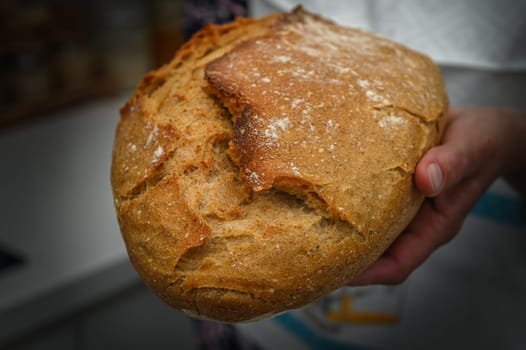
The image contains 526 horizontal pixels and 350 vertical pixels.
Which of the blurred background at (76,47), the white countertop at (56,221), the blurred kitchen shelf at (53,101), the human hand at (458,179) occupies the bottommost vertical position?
the white countertop at (56,221)

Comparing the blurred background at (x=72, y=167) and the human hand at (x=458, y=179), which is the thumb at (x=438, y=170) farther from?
the blurred background at (x=72, y=167)

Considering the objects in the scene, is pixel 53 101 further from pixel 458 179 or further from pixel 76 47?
pixel 458 179

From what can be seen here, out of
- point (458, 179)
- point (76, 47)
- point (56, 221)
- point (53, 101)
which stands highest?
point (458, 179)

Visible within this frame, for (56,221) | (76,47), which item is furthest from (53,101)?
(56,221)

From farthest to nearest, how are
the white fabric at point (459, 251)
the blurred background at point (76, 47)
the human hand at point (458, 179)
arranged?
the blurred background at point (76, 47) → the white fabric at point (459, 251) → the human hand at point (458, 179)

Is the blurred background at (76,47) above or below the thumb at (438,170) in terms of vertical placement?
below

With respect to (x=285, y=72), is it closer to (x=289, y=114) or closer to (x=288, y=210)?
(x=289, y=114)

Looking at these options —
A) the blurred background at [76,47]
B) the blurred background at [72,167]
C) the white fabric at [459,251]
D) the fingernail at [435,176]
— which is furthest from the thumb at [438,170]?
the blurred background at [76,47]

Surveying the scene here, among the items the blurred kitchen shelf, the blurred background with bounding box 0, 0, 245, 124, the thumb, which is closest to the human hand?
the thumb
